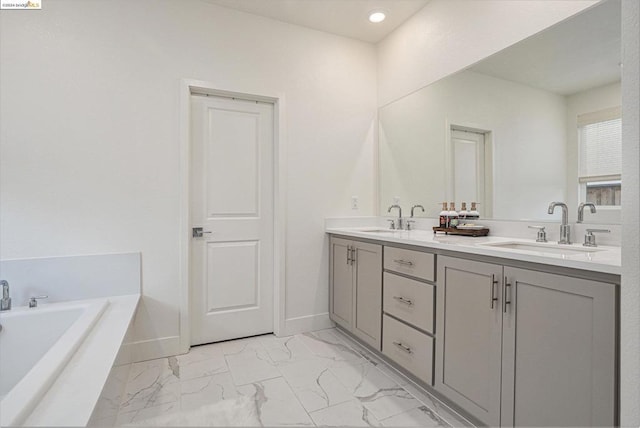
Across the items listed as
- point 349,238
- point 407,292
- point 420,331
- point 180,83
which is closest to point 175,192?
point 180,83

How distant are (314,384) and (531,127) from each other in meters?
1.98

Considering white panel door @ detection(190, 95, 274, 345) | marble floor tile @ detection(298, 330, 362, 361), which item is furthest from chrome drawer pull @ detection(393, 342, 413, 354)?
white panel door @ detection(190, 95, 274, 345)

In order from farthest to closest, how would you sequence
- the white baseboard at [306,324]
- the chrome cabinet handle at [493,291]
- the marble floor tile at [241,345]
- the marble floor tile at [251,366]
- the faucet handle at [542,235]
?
the white baseboard at [306,324] → the marble floor tile at [241,345] → the marble floor tile at [251,366] → the faucet handle at [542,235] → the chrome cabinet handle at [493,291]

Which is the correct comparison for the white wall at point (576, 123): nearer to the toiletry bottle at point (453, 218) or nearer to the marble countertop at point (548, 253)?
the marble countertop at point (548, 253)

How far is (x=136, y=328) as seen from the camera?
88.1 inches

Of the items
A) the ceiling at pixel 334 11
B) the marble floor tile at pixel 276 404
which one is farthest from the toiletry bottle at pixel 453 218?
the ceiling at pixel 334 11

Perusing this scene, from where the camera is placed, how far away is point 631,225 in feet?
3.23

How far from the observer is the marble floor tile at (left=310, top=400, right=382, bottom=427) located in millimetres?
1577

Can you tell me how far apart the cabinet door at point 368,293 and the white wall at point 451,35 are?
1440 mm

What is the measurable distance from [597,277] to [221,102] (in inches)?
99.7

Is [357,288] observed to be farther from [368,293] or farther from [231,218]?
[231,218]

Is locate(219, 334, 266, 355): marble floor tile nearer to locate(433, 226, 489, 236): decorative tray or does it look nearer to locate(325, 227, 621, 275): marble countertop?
locate(325, 227, 621, 275): marble countertop

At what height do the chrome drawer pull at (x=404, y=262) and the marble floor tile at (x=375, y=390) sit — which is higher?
the chrome drawer pull at (x=404, y=262)

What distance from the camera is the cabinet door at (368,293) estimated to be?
86.4 inches
